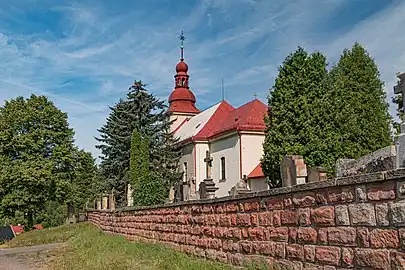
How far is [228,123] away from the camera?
115ft

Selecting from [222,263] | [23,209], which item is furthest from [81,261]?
[23,209]

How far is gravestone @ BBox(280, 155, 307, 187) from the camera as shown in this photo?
688 centimetres


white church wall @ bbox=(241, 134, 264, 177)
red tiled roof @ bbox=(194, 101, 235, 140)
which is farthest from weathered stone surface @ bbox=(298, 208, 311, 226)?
red tiled roof @ bbox=(194, 101, 235, 140)

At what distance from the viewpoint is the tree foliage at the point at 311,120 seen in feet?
75.5

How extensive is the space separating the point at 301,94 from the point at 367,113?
650cm

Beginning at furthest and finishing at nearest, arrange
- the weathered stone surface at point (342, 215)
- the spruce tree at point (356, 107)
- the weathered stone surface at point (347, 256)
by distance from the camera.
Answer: the spruce tree at point (356, 107) < the weathered stone surface at point (342, 215) < the weathered stone surface at point (347, 256)

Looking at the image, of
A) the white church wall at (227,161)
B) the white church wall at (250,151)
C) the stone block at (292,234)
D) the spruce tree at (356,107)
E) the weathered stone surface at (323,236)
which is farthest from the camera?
the white church wall at (227,161)

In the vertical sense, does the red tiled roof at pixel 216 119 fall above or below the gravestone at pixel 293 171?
above

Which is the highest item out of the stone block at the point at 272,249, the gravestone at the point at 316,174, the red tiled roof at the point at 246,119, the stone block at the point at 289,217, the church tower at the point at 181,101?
the church tower at the point at 181,101

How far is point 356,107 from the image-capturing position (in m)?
28.1

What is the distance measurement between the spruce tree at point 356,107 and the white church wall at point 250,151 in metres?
7.08

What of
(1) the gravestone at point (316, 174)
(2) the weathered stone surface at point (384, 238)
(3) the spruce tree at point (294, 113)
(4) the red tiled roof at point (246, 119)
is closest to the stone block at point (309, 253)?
(2) the weathered stone surface at point (384, 238)

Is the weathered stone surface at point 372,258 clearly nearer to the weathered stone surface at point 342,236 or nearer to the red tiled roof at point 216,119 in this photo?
the weathered stone surface at point 342,236

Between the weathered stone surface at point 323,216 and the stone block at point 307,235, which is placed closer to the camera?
the weathered stone surface at point 323,216
